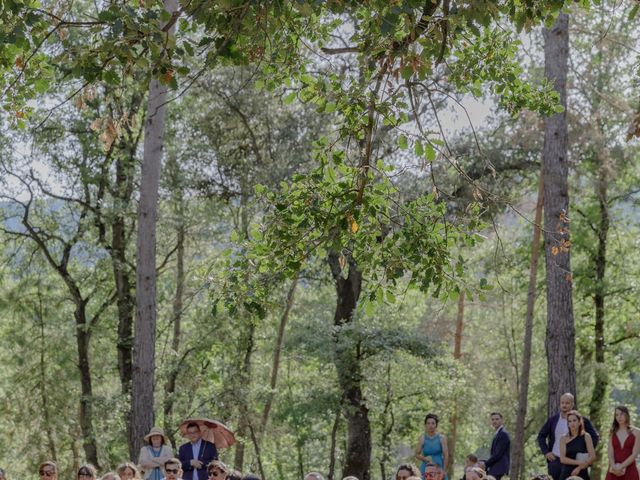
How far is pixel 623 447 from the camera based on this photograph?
34.0 feet

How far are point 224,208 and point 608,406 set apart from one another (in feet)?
42.0

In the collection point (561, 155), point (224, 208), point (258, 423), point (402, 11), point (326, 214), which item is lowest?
point (258, 423)

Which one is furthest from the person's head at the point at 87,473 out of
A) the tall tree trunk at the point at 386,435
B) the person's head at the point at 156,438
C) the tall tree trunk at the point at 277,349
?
the tall tree trunk at the point at 386,435

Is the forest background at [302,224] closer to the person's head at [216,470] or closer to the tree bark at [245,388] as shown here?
the tree bark at [245,388]

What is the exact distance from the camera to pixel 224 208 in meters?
23.3

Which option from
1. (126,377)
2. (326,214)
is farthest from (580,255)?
(326,214)

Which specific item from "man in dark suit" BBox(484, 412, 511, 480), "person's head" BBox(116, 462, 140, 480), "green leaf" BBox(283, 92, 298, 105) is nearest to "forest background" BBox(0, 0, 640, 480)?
"green leaf" BBox(283, 92, 298, 105)

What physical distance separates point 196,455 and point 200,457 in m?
0.05

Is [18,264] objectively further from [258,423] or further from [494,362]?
[494,362]

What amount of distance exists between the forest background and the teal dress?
1706 mm

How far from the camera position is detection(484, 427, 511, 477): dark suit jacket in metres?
11.6

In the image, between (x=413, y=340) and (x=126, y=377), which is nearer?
(x=413, y=340)

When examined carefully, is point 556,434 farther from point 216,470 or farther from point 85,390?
point 85,390

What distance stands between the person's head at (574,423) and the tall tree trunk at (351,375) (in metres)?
8.63
